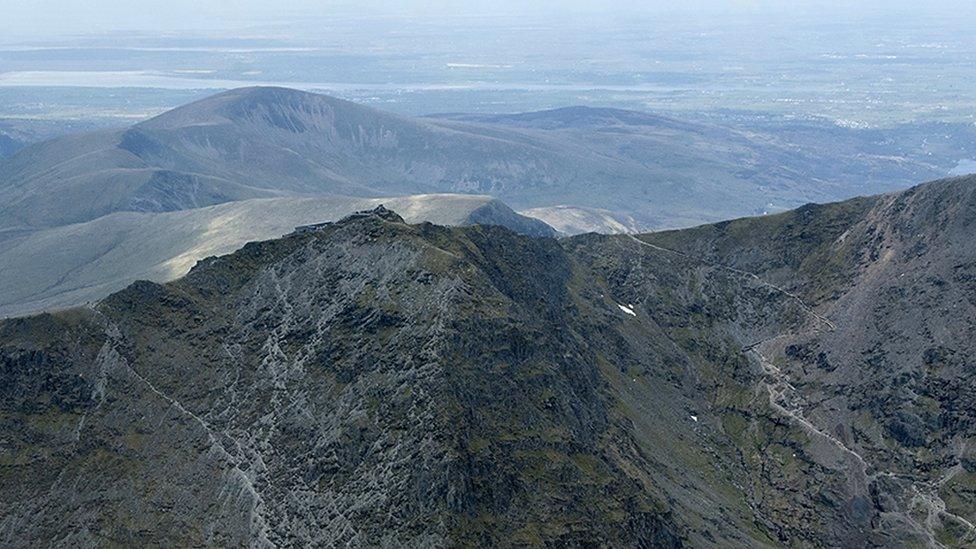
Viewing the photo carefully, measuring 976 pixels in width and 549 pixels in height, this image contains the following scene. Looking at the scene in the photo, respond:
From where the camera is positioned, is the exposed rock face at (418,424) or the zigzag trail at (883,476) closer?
the exposed rock face at (418,424)

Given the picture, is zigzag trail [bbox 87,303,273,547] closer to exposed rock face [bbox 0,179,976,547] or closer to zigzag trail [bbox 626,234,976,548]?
exposed rock face [bbox 0,179,976,547]

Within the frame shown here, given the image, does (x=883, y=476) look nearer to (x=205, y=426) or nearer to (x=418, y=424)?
(x=418, y=424)

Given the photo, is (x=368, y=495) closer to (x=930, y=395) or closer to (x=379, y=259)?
(x=379, y=259)

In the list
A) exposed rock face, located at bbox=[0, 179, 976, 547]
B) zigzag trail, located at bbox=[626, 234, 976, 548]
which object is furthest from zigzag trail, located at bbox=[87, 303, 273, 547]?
zigzag trail, located at bbox=[626, 234, 976, 548]

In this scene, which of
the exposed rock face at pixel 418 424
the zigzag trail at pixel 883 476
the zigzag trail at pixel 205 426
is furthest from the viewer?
the zigzag trail at pixel 883 476

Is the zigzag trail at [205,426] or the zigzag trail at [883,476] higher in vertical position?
the zigzag trail at [205,426]

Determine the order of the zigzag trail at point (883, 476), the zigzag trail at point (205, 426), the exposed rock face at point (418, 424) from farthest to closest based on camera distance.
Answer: the zigzag trail at point (883, 476), the zigzag trail at point (205, 426), the exposed rock face at point (418, 424)

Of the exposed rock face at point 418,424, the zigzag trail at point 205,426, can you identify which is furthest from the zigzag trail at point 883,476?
the zigzag trail at point 205,426

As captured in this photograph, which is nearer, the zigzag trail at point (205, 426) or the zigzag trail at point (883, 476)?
the zigzag trail at point (205, 426)

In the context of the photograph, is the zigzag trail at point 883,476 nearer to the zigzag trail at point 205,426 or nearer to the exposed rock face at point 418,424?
the exposed rock face at point 418,424

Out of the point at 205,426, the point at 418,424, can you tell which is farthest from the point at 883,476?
the point at 205,426
